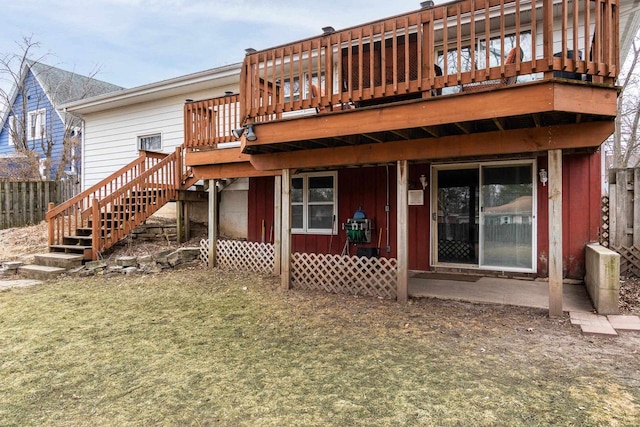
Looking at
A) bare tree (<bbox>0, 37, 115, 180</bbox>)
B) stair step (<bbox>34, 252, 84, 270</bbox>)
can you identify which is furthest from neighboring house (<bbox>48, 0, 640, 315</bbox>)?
bare tree (<bbox>0, 37, 115, 180</bbox>)

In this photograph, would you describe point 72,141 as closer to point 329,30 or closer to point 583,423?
point 329,30

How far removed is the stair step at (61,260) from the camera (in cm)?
746

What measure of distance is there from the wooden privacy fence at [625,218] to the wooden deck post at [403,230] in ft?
12.9

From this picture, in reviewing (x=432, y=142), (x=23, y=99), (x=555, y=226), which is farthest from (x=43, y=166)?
(x=555, y=226)

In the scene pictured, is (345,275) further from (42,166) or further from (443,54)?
(42,166)

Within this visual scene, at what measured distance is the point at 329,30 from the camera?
4.97 m

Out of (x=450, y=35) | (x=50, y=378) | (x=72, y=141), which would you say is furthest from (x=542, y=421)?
(x=72, y=141)

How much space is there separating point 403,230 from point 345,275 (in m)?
1.30

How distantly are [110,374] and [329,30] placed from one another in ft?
15.0

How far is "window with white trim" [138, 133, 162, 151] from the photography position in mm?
10866

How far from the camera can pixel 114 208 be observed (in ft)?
26.7

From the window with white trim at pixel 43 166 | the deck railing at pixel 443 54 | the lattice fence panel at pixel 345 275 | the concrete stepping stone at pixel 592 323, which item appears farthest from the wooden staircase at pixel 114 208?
the window with white trim at pixel 43 166

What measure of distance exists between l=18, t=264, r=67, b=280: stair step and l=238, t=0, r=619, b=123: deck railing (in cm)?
489

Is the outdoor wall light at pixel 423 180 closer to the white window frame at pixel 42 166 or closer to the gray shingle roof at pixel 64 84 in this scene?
the white window frame at pixel 42 166
